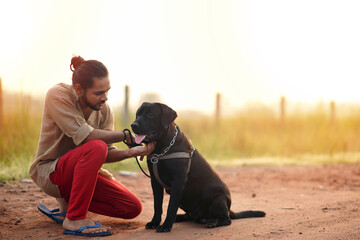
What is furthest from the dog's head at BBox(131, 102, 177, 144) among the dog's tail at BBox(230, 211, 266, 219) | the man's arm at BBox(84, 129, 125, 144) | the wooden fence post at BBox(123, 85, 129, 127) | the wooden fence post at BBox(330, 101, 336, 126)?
the wooden fence post at BBox(330, 101, 336, 126)

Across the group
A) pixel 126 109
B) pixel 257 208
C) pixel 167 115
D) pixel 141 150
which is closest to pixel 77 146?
pixel 141 150

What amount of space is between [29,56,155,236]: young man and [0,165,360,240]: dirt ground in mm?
335

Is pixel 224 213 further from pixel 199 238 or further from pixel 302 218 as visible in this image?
pixel 302 218

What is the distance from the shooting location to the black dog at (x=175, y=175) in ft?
12.4

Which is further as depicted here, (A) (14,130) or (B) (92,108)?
(A) (14,130)

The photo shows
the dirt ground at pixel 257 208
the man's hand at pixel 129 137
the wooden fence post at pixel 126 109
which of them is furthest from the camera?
the wooden fence post at pixel 126 109

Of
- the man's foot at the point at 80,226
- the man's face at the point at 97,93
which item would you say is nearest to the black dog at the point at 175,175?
the man's face at the point at 97,93

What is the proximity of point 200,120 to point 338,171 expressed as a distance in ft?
21.4

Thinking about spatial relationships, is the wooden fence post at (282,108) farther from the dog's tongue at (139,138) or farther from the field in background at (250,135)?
the dog's tongue at (139,138)

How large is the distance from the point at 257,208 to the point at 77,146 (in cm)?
246

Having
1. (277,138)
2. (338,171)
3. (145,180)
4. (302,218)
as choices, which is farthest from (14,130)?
(277,138)

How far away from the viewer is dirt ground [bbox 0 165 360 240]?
377cm

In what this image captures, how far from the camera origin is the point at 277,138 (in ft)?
45.8

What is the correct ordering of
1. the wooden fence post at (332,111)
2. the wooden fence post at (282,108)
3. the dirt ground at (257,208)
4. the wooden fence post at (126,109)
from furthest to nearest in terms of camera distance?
the wooden fence post at (332,111), the wooden fence post at (282,108), the wooden fence post at (126,109), the dirt ground at (257,208)
